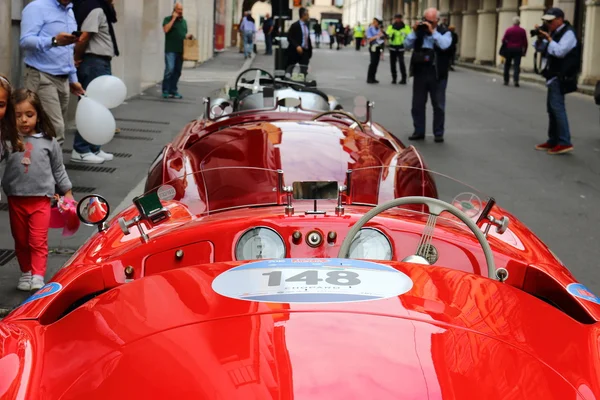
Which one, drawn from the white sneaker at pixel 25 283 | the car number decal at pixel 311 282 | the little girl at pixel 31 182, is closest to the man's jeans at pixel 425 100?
the little girl at pixel 31 182

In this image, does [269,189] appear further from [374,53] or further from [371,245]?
[374,53]

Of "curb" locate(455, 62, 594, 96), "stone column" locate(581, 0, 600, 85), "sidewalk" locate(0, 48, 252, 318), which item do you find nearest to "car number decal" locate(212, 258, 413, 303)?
"sidewalk" locate(0, 48, 252, 318)

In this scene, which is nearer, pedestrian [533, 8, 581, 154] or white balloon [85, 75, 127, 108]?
white balloon [85, 75, 127, 108]

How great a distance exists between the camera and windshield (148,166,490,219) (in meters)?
3.90

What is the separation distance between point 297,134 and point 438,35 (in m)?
7.98

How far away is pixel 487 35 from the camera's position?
132ft

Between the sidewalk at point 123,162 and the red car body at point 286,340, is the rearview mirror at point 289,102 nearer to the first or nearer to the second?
the sidewalk at point 123,162

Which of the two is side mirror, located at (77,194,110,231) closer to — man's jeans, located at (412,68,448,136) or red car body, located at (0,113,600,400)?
red car body, located at (0,113,600,400)

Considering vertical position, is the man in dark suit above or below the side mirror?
above

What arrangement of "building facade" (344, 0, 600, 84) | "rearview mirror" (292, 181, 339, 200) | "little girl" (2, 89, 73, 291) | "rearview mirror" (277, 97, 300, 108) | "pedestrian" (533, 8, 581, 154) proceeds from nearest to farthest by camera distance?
1. "rearview mirror" (292, 181, 339, 200)
2. "little girl" (2, 89, 73, 291)
3. "rearview mirror" (277, 97, 300, 108)
4. "pedestrian" (533, 8, 581, 154)
5. "building facade" (344, 0, 600, 84)

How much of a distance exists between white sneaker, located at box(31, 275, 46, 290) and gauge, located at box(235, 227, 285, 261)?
2310 mm

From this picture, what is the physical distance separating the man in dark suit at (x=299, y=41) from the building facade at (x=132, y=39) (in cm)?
322

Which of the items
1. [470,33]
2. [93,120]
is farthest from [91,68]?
[470,33]

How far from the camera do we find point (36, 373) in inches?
86.0
